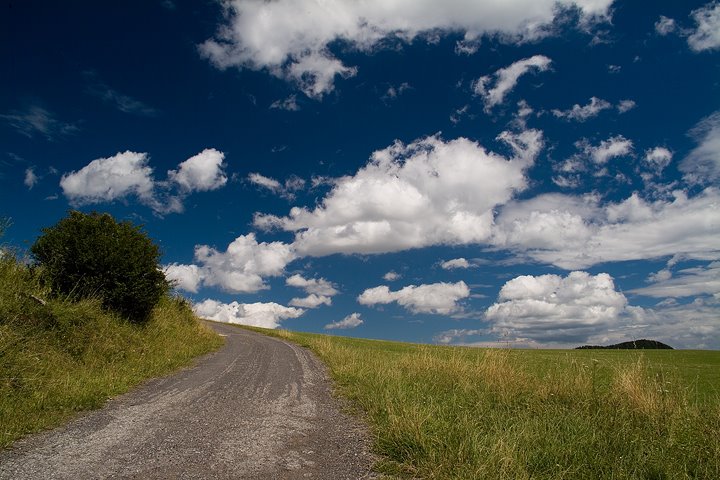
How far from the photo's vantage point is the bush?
14039mm

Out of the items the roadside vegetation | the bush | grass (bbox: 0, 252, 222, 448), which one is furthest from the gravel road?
the bush

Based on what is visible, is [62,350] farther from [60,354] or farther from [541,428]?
[541,428]

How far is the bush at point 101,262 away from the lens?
1404 centimetres

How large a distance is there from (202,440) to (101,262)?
11232 mm

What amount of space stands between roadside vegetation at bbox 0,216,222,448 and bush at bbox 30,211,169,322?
0.46 ft

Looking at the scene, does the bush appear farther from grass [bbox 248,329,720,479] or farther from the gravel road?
grass [bbox 248,329,720,479]

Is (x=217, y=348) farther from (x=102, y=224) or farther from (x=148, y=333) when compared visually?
(x=102, y=224)

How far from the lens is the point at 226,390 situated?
388 inches

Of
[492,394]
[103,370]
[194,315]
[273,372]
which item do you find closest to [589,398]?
[492,394]

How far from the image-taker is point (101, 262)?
577 inches

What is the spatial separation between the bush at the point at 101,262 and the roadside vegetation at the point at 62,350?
5.6 inches

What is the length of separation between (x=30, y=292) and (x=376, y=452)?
11.2 m

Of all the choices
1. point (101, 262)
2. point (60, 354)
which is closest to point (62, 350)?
point (60, 354)

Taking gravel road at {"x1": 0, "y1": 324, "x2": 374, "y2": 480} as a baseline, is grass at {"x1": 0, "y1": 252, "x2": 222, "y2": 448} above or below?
above
